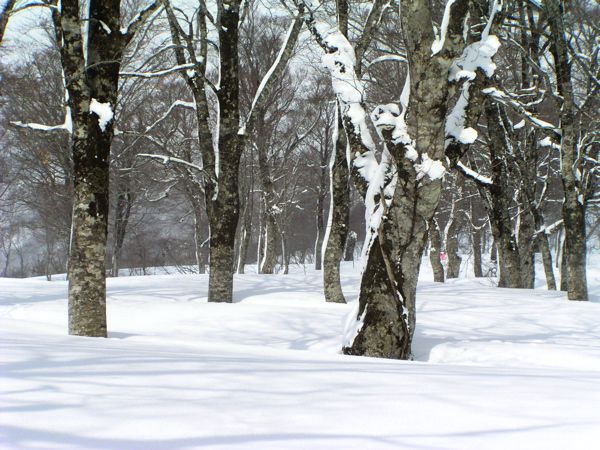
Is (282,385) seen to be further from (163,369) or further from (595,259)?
(595,259)

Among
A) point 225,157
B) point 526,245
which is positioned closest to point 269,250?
point 526,245

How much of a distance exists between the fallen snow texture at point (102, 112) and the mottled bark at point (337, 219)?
16.3ft

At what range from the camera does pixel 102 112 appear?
576 centimetres

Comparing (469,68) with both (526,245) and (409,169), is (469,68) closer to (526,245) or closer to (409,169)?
(409,169)

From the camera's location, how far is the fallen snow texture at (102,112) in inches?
226

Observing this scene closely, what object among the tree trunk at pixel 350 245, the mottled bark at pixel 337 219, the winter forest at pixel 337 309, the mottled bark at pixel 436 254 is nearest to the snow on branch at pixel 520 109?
the winter forest at pixel 337 309

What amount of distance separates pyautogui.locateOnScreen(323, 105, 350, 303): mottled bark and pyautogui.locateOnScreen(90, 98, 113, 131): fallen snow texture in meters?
4.98

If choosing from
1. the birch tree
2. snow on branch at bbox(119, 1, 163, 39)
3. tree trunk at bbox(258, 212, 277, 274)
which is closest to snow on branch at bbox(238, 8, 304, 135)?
snow on branch at bbox(119, 1, 163, 39)

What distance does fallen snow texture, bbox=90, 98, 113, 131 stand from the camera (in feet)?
18.8

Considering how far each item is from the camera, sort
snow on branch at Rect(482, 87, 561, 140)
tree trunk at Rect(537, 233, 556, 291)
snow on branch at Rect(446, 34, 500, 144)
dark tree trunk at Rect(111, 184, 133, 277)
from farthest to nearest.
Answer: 1. dark tree trunk at Rect(111, 184, 133, 277)
2. tree trunk at Rect(537, 233, 556, 291)
3. snow on branch at Rect(482, 87, 561, 140)
4. snow on branch at Rect(446, 34, 500, 144)

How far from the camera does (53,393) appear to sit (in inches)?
77.7

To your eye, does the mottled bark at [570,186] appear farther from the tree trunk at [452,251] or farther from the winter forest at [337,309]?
the tree trunk at [452,251]

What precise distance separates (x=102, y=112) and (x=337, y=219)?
5.39 metres

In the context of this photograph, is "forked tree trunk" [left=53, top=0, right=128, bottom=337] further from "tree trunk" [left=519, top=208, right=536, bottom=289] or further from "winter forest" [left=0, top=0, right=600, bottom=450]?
"tree trunk" [left=519, top=208, right=536, bottom=289]
